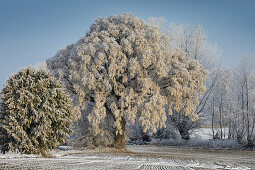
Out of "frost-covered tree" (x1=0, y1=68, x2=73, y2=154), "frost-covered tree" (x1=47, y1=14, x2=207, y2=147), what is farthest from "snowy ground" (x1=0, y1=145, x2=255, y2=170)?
"frost-covered tree" (x1=47, y1=14, x2=207, y2=147)

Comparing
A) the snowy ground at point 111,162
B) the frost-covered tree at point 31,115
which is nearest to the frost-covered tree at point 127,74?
the snowy ground at point 111,162

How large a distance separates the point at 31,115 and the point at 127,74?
7.61 m

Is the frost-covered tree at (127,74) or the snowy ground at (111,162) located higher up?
the frost-covered tree at (127,74)

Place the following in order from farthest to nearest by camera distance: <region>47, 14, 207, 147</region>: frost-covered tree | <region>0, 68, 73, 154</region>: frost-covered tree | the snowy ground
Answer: <region>47, 14, 207, 147</region>: frost-covered tree
<region>0, 68, 73, 154</region>: frost-covered tree
the snowy ground

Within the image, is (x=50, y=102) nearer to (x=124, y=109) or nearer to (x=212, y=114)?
(x=124, y=109)

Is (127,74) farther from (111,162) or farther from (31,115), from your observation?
(111,162)

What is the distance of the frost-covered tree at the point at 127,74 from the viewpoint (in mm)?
16141

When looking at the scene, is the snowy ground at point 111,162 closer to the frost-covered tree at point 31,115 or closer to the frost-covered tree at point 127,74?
the frost-covered tree at point 31,115

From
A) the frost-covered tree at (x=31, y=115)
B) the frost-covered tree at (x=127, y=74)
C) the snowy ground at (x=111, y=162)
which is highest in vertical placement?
the frost-covered tree at (x=127, y=74)

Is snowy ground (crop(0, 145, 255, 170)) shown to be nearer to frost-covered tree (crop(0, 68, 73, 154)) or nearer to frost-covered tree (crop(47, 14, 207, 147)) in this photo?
frost-covered tree (crop(0, 68, 73, 154))

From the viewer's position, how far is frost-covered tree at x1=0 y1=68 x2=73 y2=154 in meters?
10.3

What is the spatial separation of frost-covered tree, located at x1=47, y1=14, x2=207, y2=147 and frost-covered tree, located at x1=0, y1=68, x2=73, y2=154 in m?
4.35

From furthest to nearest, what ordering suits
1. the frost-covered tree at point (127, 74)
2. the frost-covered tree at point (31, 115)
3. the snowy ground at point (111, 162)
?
the frost-covered tree at point (127, 74) < the frost-covered tree at point (31, 115) < the snowy ground at point (111, 162)

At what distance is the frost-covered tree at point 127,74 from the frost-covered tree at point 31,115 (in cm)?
435
